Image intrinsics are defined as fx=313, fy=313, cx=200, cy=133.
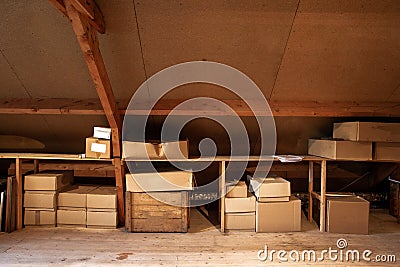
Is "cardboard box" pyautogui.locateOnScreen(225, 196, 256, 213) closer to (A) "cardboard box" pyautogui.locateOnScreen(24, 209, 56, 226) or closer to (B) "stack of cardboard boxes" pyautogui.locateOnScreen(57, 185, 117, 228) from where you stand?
(B) "stack of cardboard boxes" pyautogui.locateOnScreen(57, 185, 117, 228)

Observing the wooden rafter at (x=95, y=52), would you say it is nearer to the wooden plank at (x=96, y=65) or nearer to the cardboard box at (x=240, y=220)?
the wooden plank at (x=96, y=65)

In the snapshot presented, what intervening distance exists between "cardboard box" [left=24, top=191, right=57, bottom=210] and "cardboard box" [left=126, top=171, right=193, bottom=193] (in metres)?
0.80

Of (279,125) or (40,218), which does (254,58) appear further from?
(40,218)

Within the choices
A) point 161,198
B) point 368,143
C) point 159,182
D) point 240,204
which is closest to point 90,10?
A: point 159,182

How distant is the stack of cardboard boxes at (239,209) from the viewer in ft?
10.0

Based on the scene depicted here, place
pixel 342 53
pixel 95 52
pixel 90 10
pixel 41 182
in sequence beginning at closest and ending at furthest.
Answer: pixel 90 10 → pixel 95 52 → pixel 342 53 → pixel 41 182

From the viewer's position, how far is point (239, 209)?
307 cm

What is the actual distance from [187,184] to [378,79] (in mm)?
1989

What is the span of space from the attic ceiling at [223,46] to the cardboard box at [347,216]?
102cm

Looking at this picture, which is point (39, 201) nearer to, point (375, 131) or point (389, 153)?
point (375, 131)

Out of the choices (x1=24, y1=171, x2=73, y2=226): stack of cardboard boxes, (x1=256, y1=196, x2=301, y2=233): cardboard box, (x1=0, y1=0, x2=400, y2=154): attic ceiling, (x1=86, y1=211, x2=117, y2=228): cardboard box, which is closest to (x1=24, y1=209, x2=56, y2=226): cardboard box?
(x1=24, y1=171, x2=73, y2=226): stack of cardboard boxes

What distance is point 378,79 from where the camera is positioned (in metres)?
2.80

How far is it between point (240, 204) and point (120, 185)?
3.95 ft

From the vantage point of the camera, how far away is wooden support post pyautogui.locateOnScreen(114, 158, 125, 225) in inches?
121
